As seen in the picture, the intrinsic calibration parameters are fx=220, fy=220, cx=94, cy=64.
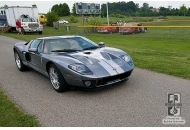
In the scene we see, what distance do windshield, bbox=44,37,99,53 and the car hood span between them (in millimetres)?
387

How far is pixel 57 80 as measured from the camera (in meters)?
4.86

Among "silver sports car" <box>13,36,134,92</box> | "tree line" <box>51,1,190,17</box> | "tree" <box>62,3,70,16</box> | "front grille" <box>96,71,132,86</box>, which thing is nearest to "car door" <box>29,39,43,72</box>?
"silver sports car" <box>13,36,134,92</box>

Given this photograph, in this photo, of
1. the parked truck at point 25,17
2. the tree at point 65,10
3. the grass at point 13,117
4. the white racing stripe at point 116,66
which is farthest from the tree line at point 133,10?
the grass at point 13,117

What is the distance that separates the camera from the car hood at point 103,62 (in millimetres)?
4468

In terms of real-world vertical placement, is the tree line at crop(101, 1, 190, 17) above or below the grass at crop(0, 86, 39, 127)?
above

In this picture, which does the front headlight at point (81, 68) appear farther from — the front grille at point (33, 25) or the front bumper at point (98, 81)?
the front grille at point (33, 25)

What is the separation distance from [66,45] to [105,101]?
1.96 meters

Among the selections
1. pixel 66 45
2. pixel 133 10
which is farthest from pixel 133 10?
pixel 66 45

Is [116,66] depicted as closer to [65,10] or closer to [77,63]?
[77,63]

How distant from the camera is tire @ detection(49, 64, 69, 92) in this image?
472 cm

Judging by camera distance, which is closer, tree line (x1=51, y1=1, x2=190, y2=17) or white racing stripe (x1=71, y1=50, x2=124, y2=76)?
white racing stripe (x1=71, y1=50, x2=124, y2=76)

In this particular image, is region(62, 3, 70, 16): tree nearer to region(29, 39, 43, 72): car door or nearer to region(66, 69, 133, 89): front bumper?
region(29, 39, 43, 72): car door

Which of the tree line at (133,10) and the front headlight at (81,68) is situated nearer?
the front headlight at (81,68)

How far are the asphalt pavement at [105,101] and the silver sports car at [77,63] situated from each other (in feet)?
0.95
